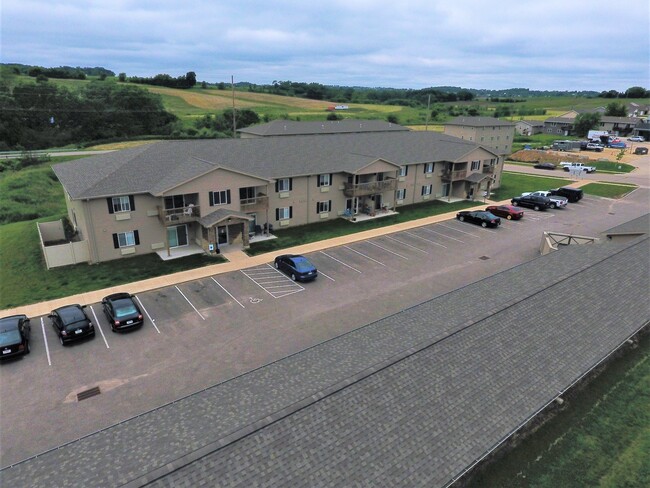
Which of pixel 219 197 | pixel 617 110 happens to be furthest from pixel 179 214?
pixel 617 110

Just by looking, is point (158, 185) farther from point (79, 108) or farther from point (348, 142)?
point (79, 108)

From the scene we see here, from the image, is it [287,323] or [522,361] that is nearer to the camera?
[522,361]

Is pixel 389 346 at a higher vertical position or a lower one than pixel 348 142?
lower

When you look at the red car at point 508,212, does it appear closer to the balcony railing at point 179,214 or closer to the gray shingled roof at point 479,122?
the balcony railing at point 179,214

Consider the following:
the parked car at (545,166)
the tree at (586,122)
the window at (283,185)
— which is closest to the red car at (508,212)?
the window at (283,185)

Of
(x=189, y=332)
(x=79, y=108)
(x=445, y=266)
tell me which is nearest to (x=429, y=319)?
(x=189, y=332)

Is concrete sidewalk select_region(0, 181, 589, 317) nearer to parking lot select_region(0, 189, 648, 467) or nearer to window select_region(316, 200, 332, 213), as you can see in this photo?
parking lot select_region(0, 189, 648, 467)
